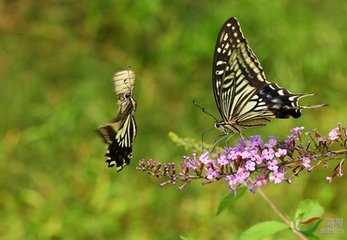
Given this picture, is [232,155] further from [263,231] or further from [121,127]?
[121,127]

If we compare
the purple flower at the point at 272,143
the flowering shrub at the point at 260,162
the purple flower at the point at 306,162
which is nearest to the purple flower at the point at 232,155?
the flowering shrub at the point at 260,162

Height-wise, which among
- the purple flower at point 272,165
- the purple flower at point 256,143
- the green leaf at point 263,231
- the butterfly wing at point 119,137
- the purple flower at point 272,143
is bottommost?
the green leaf at point 263,231

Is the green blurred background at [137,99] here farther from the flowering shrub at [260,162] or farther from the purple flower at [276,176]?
the purple flower at [276,176]

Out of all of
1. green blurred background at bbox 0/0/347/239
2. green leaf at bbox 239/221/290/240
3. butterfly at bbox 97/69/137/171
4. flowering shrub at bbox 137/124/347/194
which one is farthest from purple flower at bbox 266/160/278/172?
green blurred background at bbox 0/0/347/239

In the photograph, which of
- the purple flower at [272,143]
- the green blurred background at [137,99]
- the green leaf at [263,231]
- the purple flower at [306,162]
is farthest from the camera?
the green blurred background at [137,99]

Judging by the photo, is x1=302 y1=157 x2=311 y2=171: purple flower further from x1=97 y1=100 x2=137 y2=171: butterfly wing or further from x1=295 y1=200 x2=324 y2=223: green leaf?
x1=97 y1=100 x2=137 y2=171: butterfly wing

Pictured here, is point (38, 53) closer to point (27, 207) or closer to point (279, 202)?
point (27, 207)
